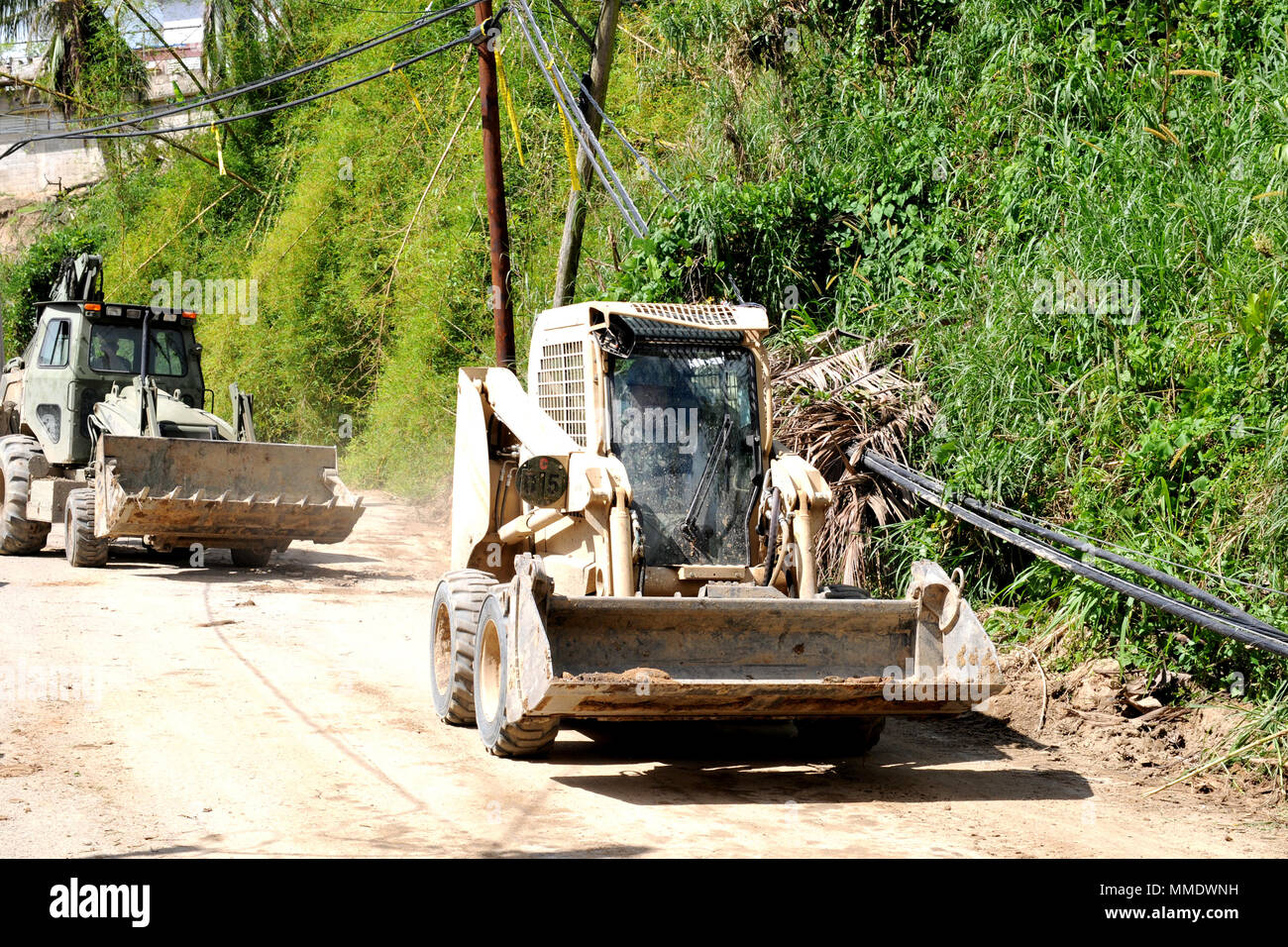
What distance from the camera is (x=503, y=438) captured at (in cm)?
906

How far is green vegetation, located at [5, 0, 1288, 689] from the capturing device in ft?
28.3

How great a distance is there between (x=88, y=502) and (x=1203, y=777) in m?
11.5

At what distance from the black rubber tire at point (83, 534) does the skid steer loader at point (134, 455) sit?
0.04ft

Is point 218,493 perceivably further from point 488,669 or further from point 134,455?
point 488,669

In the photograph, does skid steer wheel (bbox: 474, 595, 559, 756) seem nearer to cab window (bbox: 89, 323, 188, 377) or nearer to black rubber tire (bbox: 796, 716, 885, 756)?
black rubber tire (bbox: 796, 716, 885, 756)

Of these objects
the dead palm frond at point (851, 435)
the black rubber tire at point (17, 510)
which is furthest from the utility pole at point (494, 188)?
the black rubber tire at point (17, 510)

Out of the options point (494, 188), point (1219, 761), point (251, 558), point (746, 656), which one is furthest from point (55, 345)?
point (1219, 761)

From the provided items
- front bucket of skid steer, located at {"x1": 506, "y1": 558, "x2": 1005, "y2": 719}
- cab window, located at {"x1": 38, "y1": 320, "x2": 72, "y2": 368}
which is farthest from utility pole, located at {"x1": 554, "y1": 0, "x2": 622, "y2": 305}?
front bucket of skid steer, located at {"x1": 506, "y1": 558, "x2": 1005, "y2": 719}

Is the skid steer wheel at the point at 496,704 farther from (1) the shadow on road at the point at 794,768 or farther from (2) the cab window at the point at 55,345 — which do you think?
(2) the cab window at the point at 55,345

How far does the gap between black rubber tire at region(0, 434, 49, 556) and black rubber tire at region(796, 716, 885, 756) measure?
1082 cm

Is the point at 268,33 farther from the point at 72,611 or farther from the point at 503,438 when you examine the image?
the point at 503,438

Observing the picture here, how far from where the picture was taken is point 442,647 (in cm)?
857

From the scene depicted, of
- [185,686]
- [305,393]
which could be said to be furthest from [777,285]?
[305,393]

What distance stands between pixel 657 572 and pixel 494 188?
10147 mm
